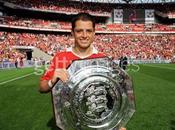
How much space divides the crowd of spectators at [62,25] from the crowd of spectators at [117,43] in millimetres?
1998

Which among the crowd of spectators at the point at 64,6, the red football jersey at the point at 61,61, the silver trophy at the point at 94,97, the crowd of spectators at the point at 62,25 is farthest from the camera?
the crowd of spectators at the point at 64,6

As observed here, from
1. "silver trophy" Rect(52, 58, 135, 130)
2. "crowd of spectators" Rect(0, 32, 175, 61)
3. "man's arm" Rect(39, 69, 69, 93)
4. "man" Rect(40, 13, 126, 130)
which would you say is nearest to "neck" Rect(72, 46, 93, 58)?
"man" Rect(40, 13, 126, 130)

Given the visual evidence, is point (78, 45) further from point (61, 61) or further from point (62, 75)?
point (62, 75)

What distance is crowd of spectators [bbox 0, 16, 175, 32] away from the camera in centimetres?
6406

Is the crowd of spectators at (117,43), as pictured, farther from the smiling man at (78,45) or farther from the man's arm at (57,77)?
the man's arm at (57,77)

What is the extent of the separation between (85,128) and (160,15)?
8345cm

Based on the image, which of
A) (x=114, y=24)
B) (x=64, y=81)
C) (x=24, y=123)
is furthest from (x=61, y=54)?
(x=114, y=24)

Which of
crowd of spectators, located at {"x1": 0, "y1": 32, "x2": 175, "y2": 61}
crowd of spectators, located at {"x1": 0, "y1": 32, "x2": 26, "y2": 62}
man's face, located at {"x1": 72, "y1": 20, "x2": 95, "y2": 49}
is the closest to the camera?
man's face, located at {"x1": 72, "y1": 20, "x2": 95, "y2": 49}

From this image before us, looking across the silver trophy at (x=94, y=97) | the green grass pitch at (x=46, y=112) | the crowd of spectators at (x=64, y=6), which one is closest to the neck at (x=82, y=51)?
the silver trophy at (x=94, y=97)

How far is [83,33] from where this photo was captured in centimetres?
372

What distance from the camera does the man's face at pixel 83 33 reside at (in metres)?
3.70

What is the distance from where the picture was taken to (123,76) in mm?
3281

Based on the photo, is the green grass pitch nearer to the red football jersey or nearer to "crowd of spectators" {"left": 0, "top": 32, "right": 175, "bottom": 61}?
the red football jersey

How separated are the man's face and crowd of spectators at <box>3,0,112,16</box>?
6575cm
